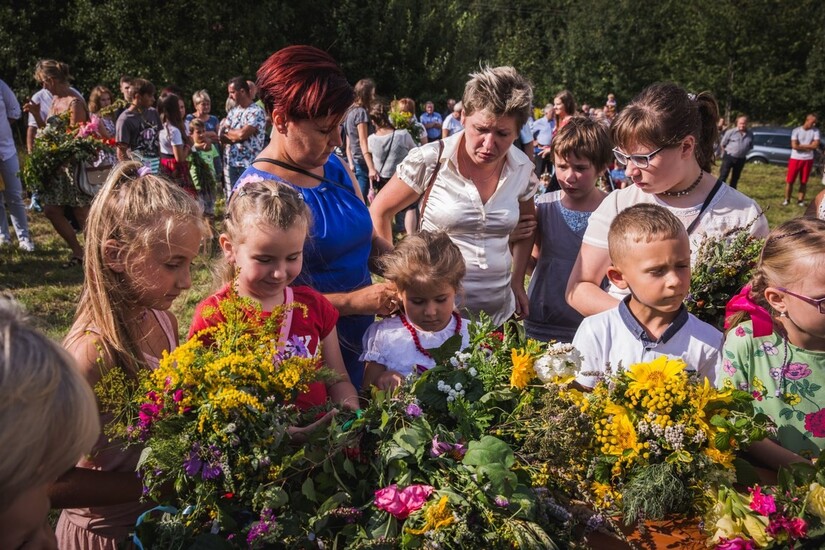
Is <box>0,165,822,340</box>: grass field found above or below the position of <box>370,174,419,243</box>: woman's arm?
below

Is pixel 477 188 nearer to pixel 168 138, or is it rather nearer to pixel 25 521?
pixel 25 521

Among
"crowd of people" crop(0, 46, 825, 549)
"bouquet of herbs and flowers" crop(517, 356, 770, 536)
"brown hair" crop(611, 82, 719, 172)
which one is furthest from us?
"brown hair" crop(611, 82, 719, 172)

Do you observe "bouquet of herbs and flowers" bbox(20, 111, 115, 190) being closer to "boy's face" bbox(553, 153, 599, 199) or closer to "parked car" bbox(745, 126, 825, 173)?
"boy's face" bbox(553, 153, 599, 199)

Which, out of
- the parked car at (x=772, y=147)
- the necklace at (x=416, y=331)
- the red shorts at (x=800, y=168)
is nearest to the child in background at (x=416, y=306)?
the necklace at (x=416, y=331)

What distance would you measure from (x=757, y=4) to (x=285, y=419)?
4161 centimetres

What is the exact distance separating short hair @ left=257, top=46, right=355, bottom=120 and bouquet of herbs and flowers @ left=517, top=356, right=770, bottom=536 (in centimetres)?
138

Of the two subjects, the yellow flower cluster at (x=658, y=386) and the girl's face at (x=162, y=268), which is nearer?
the yellow flower cluster at (x=658, y=386)

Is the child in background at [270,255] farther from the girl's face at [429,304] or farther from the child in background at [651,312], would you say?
the child in background at [651,312]

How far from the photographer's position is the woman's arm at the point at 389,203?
3.15 m

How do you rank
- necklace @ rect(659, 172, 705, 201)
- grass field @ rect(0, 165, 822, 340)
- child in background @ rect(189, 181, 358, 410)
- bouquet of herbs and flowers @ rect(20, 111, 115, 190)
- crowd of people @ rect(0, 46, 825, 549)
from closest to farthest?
crowd of people @ rect(0, 46, 825, 549), child in background @ rect(189, 181, 358, 410), necklace @ rect(659, 172, 705, 201), grass field @ rect(0, 165, 822, 340), bouquet of herbs and flowers @ rect(20, 111, 115, 190)

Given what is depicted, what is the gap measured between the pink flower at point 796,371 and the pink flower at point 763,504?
67cm

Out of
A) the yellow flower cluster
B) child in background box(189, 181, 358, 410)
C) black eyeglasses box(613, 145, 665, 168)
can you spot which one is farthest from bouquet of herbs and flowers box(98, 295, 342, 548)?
black eyeglasses box(613, 145, 665, 168)

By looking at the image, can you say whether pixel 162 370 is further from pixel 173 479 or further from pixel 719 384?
pixel 719 384

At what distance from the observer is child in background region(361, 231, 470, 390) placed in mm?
2637
